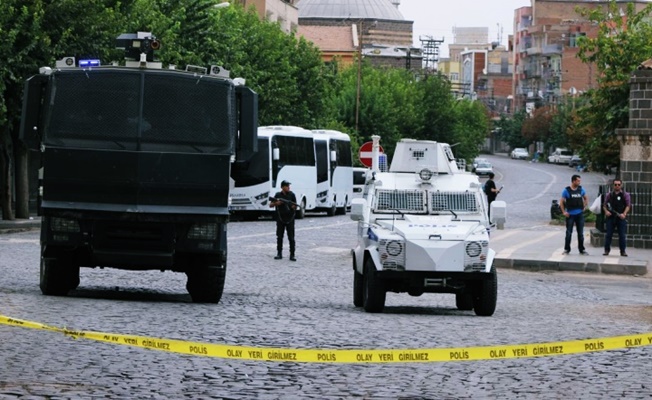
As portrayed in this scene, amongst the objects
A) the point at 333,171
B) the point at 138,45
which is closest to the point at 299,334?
the point at 138,45

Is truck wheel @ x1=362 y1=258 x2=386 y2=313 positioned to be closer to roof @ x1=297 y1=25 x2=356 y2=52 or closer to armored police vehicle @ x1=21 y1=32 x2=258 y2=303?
armored police vehicle @ x1=21 y1=32 x2=258 y2=303

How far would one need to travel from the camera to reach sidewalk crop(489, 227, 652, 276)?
3228 centimetres

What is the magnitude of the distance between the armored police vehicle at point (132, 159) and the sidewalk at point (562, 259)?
1437cm

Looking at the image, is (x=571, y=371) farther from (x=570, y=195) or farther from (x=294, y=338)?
(x=570, y=195)

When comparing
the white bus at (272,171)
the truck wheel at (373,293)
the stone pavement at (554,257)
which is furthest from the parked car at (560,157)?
the truck wheel at (373,293)

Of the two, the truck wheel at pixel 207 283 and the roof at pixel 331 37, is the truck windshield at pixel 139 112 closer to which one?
the truck wheel at pixel 207 283

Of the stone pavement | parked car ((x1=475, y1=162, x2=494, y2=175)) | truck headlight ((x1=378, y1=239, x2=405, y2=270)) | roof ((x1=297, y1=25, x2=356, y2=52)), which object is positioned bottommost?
parked car ((x1=475, y1=162, x2=494, y2=175))

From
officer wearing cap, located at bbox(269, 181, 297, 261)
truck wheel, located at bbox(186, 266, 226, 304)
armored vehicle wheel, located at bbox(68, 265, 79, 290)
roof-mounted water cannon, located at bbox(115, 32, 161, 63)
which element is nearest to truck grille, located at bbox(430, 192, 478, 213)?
truck wheel, located at bbox(186, 266, 226, 304)

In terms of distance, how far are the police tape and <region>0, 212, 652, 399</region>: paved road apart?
0.13 meters

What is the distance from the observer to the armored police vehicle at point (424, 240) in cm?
1947

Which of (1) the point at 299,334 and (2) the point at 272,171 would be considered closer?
(1) the point at 299,334

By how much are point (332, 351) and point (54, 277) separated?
264 inches

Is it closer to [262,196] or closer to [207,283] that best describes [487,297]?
[207,283]

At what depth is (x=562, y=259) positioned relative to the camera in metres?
33.2
